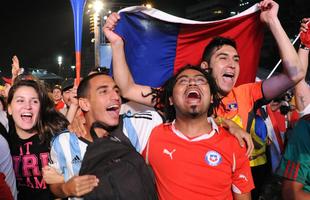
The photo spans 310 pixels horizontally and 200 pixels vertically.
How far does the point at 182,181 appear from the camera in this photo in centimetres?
251

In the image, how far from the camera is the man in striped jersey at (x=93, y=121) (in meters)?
2.57

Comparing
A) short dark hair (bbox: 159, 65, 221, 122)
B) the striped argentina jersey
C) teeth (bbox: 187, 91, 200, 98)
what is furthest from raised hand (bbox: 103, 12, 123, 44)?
teeth (bbox: 187, 91, 200, 98)

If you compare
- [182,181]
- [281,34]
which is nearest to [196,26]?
[281,34]

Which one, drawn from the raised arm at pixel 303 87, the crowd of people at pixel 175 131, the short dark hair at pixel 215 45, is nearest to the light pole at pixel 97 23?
the crowd of people at pixel 175 131

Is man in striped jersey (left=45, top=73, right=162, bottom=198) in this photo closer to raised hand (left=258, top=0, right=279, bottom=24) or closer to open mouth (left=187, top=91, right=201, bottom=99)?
open mouth (left=187, top=91, right=201, bottom=99)

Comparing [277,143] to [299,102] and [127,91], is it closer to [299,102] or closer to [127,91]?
[299,102]

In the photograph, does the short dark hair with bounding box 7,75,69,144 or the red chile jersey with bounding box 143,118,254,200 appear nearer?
the red chile jersey with bounding box 143,118,254,200

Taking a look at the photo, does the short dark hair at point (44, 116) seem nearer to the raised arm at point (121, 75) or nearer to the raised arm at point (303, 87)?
the raised arm at point (121, 75)

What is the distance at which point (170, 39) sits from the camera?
14.1 feet

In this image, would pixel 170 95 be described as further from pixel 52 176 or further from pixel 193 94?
pixel 52 176

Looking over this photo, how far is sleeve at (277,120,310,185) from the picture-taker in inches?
77.6

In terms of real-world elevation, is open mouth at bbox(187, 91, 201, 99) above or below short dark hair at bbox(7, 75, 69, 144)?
above

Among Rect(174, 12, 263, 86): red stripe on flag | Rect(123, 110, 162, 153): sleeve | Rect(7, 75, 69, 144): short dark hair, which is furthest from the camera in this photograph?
Rect(174, 12, 263, 86): red stripe on flag

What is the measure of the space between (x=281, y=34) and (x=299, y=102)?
0.94 meters
